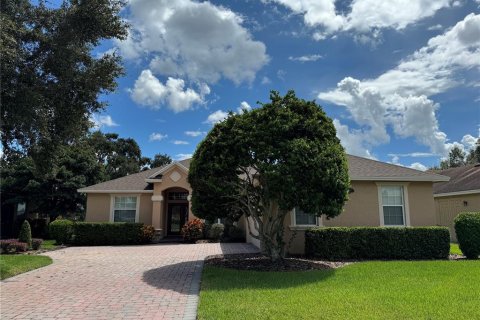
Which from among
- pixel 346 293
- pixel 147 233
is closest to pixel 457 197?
pixel 147 233

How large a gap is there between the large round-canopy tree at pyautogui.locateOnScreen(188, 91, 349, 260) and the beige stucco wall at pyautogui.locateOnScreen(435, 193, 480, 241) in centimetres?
1478

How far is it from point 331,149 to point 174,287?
19.2ft

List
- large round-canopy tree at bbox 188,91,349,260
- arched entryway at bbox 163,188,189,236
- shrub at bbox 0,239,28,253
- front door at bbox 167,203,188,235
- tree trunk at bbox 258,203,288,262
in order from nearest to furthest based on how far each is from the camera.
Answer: large round-canopy tree at bbox 188,91,349,260
tree trunk at bbox 258,203,288,262
shrub at bbox 0,239,28,253
arched entryway at bbox 163,188,189,236
front door at bbox 167,203,188,235

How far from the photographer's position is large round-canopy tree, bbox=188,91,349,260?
10688mm

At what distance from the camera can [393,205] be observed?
1627cm

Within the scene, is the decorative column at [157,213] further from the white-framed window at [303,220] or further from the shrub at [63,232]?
the white-framed window at [303,220]

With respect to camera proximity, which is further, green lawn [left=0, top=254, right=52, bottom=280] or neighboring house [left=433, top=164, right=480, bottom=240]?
neighboring house [left=433, top=164, right=480, bottom=240]

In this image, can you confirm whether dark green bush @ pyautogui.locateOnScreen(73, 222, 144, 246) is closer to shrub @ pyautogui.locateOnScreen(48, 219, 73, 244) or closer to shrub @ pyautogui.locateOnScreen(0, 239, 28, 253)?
shrub @ pyautogui.locateOnScreen(48, 219, 73, 244)

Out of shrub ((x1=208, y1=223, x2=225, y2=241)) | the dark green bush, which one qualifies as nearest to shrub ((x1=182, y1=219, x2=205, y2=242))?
shrub ((x1=208, y1=223, x2=225, y2=241))

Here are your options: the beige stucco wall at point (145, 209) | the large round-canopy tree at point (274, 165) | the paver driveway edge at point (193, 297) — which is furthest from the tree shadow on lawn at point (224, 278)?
the beige stucco wall at point (145, 209)

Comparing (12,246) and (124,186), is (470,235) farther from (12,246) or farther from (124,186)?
(124,186)

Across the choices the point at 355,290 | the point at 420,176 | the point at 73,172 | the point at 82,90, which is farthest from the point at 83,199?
the point at 355,290

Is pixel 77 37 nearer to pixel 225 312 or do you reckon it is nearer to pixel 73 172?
pixel 225 312

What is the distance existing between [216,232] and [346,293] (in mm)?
15051
